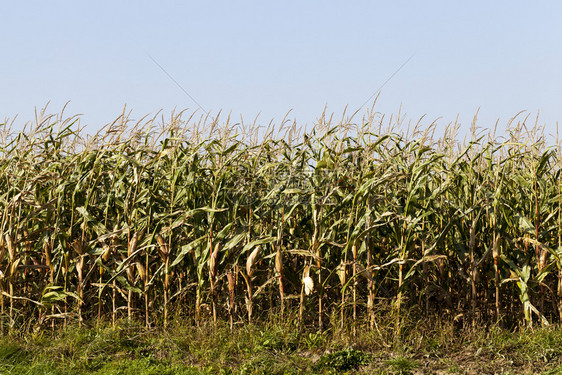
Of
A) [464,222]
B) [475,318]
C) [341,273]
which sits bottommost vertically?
[475,318]

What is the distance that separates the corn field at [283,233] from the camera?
5.73 metres

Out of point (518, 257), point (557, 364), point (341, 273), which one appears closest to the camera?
point (557, 364)

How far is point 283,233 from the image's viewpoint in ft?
19.1

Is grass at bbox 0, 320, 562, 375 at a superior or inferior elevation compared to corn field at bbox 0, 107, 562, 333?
A: inferior

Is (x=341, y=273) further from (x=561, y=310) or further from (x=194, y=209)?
(x=561, y=310)

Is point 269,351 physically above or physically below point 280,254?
below

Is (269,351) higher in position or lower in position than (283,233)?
lower

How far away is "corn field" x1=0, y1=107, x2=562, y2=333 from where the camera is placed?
18.8 ft

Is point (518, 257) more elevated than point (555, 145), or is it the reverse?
point (555, 145)

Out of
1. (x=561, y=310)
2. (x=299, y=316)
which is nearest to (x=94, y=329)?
(x=299, y=316)

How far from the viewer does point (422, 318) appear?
19.2 feet

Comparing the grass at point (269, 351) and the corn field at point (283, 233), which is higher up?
the corn field at point (283, 233)

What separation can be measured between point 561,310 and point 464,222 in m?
1.35

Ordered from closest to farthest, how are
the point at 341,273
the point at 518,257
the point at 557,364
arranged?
the point at 557,364
the point at 341,273
the point at 518,257
